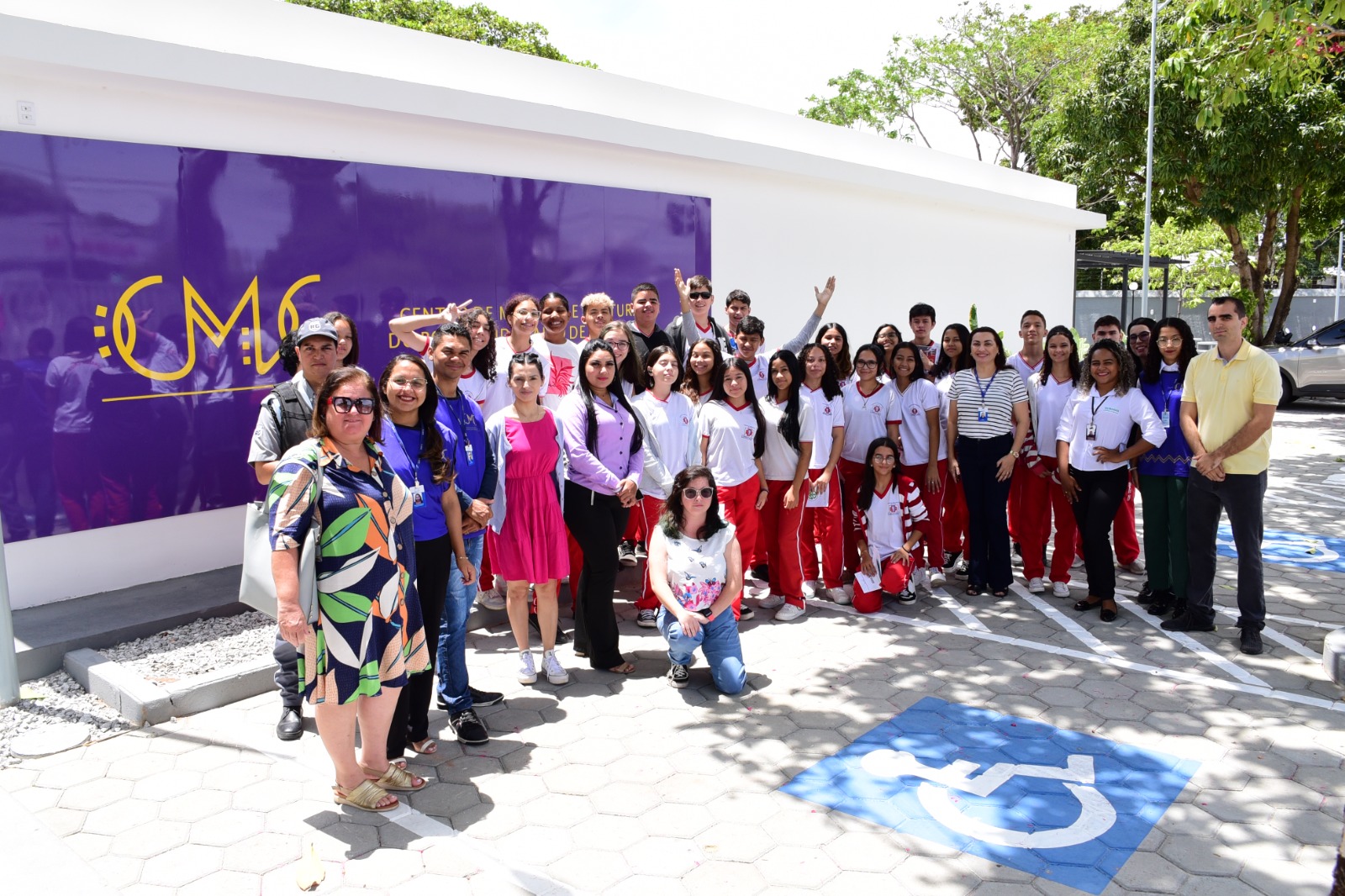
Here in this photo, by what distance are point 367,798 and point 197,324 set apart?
3.77 meters

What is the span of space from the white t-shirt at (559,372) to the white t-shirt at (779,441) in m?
1.28

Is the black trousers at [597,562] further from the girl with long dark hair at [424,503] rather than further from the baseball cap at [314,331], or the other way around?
the baseball cap at [314,331]

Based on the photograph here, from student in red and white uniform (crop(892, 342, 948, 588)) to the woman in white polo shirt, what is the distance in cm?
84

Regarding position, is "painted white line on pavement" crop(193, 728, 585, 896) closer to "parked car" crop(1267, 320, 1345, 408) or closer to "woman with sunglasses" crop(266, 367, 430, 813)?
"woman with sunglasses" crop(266, 367, 430, 813)

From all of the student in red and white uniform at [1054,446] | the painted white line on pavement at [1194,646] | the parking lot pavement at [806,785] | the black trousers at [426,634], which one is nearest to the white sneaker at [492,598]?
the parking lot pavement at [806,785]

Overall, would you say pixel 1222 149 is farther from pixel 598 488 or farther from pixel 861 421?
pixel 598 488

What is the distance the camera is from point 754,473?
6012 millimetres

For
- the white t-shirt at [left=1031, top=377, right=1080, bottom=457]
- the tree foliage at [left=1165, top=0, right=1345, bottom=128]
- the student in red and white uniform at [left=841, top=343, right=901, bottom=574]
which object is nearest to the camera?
the white t-shirt at [left=1031, top=377, right=1080, bottom=457]

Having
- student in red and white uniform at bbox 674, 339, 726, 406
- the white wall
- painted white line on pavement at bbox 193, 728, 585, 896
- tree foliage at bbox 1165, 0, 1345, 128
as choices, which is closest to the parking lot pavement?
painted white line on pavement at bbox 193, 728, 585, 896

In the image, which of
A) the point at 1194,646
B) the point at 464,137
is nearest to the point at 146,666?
the point at 464,137

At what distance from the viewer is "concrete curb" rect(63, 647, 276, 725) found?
14.9 feet

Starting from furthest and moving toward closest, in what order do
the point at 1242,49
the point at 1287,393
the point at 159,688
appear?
the point at 1287,393 → the point at 1242,49 → the point at 159,688

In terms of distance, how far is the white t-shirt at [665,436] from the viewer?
5.66 metres

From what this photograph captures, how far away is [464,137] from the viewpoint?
7.95 metres
